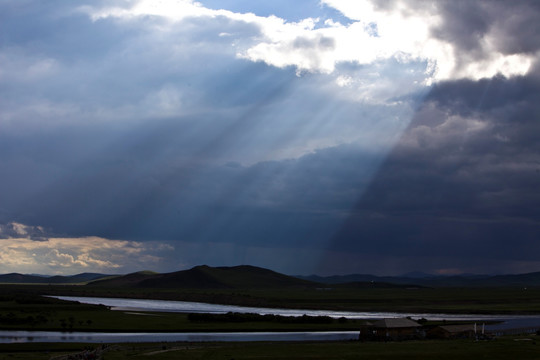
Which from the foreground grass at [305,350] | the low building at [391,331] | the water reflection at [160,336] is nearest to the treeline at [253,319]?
the water reflection at [160,336]

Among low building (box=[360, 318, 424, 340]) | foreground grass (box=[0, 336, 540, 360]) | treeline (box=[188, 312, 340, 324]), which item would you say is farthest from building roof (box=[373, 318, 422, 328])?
treeline (box=[188, 312, 340, 324])

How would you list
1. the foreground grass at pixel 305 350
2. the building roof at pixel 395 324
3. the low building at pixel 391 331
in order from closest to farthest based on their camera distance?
the foreground grass at pixel 305 350 → the low building at pixel 391 331 → the building roof at pixel 395 324

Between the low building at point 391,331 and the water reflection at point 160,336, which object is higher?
the low building at point 391,331

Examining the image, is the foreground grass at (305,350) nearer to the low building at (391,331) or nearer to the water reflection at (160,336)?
the low building at (391,331)

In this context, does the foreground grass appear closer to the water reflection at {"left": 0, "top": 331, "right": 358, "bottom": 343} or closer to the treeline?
the water reflection at {"left": 0, "top": 331, "right": 358, "bottom": 343}

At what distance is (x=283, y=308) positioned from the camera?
6260 inches

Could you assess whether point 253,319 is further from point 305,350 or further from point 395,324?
point 305,350

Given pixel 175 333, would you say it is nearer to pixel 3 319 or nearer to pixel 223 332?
pixel 223 332

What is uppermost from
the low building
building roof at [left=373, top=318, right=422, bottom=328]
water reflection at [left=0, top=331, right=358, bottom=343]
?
building roof at [left=373, top=318, right=422, bottom=328]

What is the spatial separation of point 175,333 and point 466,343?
4157cm

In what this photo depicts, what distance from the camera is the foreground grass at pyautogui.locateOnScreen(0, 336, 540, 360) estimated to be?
5966 centimetres

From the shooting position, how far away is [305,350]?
217 feet

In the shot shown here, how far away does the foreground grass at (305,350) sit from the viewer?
59.7 m

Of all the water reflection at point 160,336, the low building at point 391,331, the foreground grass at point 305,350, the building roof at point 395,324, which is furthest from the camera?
the building roof at point 395,324
